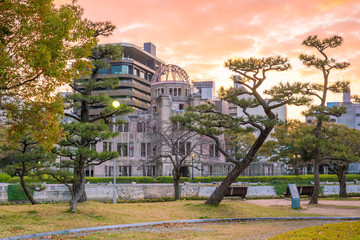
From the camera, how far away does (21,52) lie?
1429 cm

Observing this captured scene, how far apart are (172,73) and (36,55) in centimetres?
5909

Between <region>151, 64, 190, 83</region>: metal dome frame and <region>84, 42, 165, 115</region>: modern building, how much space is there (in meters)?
19.6

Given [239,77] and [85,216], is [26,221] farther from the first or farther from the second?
[239,77]

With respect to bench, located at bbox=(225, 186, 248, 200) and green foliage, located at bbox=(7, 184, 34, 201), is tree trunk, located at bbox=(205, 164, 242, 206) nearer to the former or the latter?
bench, located at bbox=(225, 186, 248, 200)

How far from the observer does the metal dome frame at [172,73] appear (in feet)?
234

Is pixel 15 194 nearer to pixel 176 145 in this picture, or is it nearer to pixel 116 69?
pixel 176 145

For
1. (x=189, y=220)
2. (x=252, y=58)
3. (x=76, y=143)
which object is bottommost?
(x=189, y=220)

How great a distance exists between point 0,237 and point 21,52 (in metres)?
6.17

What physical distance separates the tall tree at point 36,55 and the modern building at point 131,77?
76494mm

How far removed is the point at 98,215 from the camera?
697 inches

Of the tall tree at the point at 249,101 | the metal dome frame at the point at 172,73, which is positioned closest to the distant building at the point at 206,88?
the metal dome frame at the point at 172,73

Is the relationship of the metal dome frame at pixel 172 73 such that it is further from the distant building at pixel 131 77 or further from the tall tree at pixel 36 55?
the tall tree at pixel 36 55

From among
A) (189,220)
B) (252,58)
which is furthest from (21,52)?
(252,58)

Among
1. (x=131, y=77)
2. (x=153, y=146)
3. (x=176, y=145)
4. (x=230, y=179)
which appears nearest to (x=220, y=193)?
(x=230, y=179)
